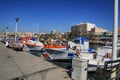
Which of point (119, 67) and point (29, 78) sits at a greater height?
point (119, 67)

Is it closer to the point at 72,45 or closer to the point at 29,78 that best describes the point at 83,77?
the point at 29,78

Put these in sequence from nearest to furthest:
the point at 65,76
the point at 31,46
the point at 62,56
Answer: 1. the point at 65,76
2. the point at 62,56
3. the point at 31,46

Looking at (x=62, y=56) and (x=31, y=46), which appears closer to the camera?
(x=62, y=56)

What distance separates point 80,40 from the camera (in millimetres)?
25906

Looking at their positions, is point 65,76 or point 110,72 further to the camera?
point 65,76

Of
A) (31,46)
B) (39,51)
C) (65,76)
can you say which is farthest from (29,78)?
(31,46)

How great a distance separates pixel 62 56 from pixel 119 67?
15119 millimetres

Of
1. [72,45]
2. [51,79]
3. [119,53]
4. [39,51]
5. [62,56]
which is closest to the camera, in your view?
[51,79]

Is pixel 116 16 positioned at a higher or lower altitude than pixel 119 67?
higher

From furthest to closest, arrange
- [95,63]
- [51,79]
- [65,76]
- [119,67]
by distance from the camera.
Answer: [95,63]
[65,76]
[51,79]
[119,67]

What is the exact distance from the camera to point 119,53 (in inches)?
745

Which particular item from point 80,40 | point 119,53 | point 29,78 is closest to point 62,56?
point 80,40

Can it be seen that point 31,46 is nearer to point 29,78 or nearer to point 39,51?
point 39,51

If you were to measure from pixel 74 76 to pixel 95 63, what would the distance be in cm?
741
